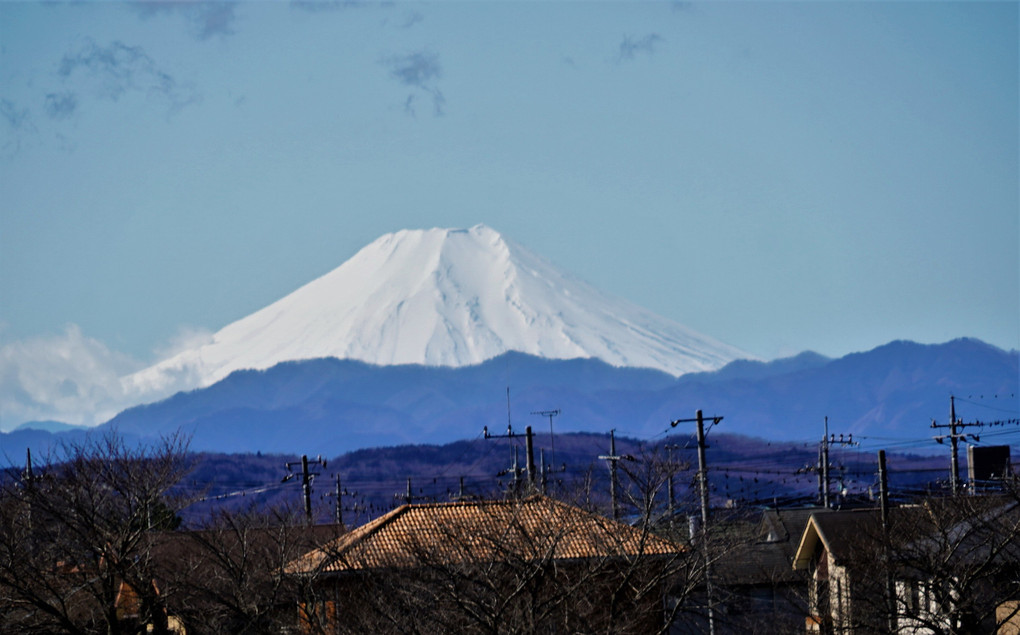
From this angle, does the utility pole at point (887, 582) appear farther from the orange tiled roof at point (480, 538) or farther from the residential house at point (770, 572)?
the residential house at point (770, 572)

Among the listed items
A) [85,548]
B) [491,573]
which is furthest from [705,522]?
[85,548]

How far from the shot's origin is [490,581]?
85.6 feet

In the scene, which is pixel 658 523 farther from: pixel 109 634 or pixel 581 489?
pixel 109 634

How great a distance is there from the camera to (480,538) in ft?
95.8

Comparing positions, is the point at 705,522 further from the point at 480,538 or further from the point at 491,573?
the point at 491,573

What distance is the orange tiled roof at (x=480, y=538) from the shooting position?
2817 cm

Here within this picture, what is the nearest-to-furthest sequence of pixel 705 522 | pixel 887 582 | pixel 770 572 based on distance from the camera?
pixel 887 582, pixel 705 522, pixel 770 572

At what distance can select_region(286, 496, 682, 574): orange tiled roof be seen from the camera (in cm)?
2817

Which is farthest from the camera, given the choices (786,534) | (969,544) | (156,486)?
(786,534)

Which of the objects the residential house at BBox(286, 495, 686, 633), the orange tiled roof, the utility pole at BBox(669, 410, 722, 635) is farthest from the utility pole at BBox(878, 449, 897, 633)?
the orange tiled roof

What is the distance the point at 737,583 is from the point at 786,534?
247 inches

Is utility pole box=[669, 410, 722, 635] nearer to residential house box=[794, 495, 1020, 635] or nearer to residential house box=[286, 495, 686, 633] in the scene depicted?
residential house box=[286, 495, 686, 633]

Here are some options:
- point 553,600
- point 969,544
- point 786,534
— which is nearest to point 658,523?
point 553,600

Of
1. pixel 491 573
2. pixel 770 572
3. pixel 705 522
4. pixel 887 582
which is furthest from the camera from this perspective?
pixel 770 572
